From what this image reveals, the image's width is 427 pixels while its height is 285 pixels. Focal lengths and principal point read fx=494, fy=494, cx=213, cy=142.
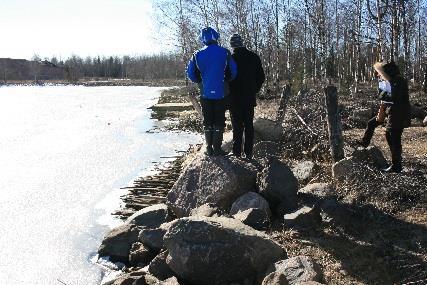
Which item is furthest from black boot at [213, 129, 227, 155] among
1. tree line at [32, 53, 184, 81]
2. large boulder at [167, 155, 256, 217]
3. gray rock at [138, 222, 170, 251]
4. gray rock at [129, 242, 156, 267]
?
tree line at [32, 53, 184, 81]

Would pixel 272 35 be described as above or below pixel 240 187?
above

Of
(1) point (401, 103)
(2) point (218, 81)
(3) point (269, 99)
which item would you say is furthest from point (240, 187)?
(3) point (269, 99)

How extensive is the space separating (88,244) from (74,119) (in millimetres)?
Result: 20855

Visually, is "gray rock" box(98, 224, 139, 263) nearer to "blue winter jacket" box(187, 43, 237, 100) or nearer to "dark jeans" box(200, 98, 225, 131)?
"dark jeans" box(200, 98, 225, 131)

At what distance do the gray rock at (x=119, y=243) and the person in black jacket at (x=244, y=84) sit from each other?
229cm

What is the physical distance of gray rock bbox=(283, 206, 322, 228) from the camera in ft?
19.9

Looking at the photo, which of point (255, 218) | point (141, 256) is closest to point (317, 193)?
point (255, 218)

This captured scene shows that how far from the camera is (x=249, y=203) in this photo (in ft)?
21.5

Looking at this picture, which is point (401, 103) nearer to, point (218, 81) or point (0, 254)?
point (218, 81)

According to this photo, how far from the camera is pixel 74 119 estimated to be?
91.5ft


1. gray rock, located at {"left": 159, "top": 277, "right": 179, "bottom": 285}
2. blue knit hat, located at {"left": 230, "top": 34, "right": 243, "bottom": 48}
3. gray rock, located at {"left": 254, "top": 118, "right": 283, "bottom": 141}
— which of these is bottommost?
gray rock, located at {"left": 159, "top": 277, "right": 179, "bottom": 285}

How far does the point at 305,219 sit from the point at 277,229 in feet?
1.24

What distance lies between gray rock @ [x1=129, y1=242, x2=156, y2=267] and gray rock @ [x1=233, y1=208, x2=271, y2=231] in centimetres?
145

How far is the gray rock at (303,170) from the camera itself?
310 inches
